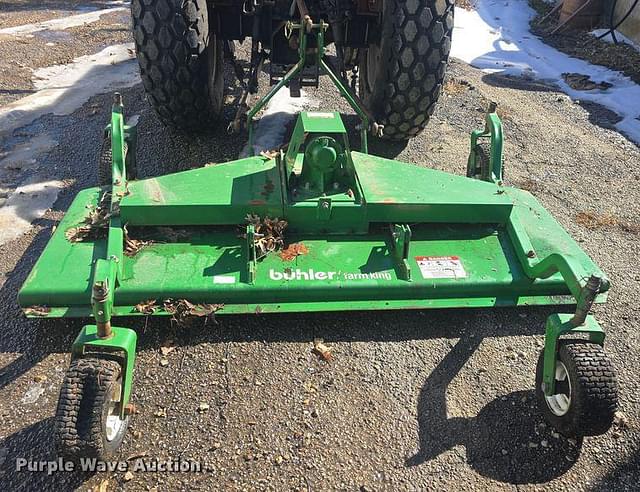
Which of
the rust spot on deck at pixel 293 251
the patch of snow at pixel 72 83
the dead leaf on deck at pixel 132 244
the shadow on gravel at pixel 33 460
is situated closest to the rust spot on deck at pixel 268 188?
the rust spot on deck at pixel 293 251

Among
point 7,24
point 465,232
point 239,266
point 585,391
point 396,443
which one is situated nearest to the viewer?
point 585,391

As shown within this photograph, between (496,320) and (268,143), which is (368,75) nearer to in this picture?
(268,143)

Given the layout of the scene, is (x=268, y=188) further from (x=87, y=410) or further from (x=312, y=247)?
(x=87, y=410)

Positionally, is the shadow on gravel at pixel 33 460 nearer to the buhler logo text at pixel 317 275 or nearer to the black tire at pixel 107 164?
the buhler logo text at pixel 317 275

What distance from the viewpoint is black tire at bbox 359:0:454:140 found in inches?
146

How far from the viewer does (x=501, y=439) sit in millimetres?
2428

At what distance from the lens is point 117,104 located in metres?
3.39

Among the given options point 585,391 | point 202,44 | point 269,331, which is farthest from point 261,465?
point 202,44

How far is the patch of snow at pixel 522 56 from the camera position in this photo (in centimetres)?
652

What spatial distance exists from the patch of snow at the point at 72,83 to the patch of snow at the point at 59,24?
1533mm

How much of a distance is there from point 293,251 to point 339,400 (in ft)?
2.63

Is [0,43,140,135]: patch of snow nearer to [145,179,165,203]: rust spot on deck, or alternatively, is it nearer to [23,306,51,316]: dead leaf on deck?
[145,179,165,203]: rust spot on deck

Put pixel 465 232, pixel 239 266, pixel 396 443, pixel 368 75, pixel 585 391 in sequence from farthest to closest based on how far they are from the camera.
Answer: pixel 368 75 < pixel 465 232 < pixel 239 266 < pixel 396 443 < pixel 585 391

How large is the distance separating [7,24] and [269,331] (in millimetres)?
8180
